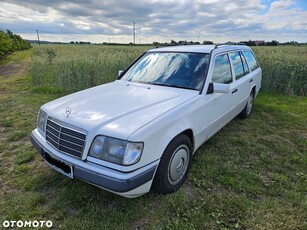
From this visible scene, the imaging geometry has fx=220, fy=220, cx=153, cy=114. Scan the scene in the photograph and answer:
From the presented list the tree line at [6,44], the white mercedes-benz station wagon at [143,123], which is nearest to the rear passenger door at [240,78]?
the white mercedes-benz station wagon at [143,123]

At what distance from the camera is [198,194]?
8.48ft

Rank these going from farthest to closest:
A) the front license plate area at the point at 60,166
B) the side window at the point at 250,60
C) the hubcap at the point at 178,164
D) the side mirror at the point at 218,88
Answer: the side window at the point at 250,60
the side mirror at the point at 218,88
the hubcap at the point at 178,164
the front license plate area at the point at 60,166

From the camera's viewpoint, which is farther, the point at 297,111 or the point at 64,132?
the point at 297,111

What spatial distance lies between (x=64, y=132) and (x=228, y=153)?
8.39ft

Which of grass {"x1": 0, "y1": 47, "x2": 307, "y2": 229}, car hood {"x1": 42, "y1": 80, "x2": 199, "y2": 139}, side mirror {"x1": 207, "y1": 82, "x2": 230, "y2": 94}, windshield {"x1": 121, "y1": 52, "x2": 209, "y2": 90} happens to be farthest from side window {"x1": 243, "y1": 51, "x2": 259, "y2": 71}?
car hood {"x1": 42, "y1": 80, "x2": 199, "y2": 139}

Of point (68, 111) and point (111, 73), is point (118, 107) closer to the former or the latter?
point (68, 111)

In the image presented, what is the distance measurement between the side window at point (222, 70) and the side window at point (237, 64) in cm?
31

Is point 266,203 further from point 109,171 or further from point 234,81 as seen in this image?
point 234,81

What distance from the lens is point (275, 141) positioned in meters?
4.06

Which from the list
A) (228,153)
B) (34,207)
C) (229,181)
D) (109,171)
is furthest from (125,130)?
(228,153)

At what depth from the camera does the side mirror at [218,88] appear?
2.79 meters

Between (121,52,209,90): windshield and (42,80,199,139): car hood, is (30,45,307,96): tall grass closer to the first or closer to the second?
(121,52,209,90): windshield

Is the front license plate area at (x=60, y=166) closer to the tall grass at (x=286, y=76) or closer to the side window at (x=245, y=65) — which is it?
the side window at (x=245, y=65)

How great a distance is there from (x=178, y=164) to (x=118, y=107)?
950 mm
